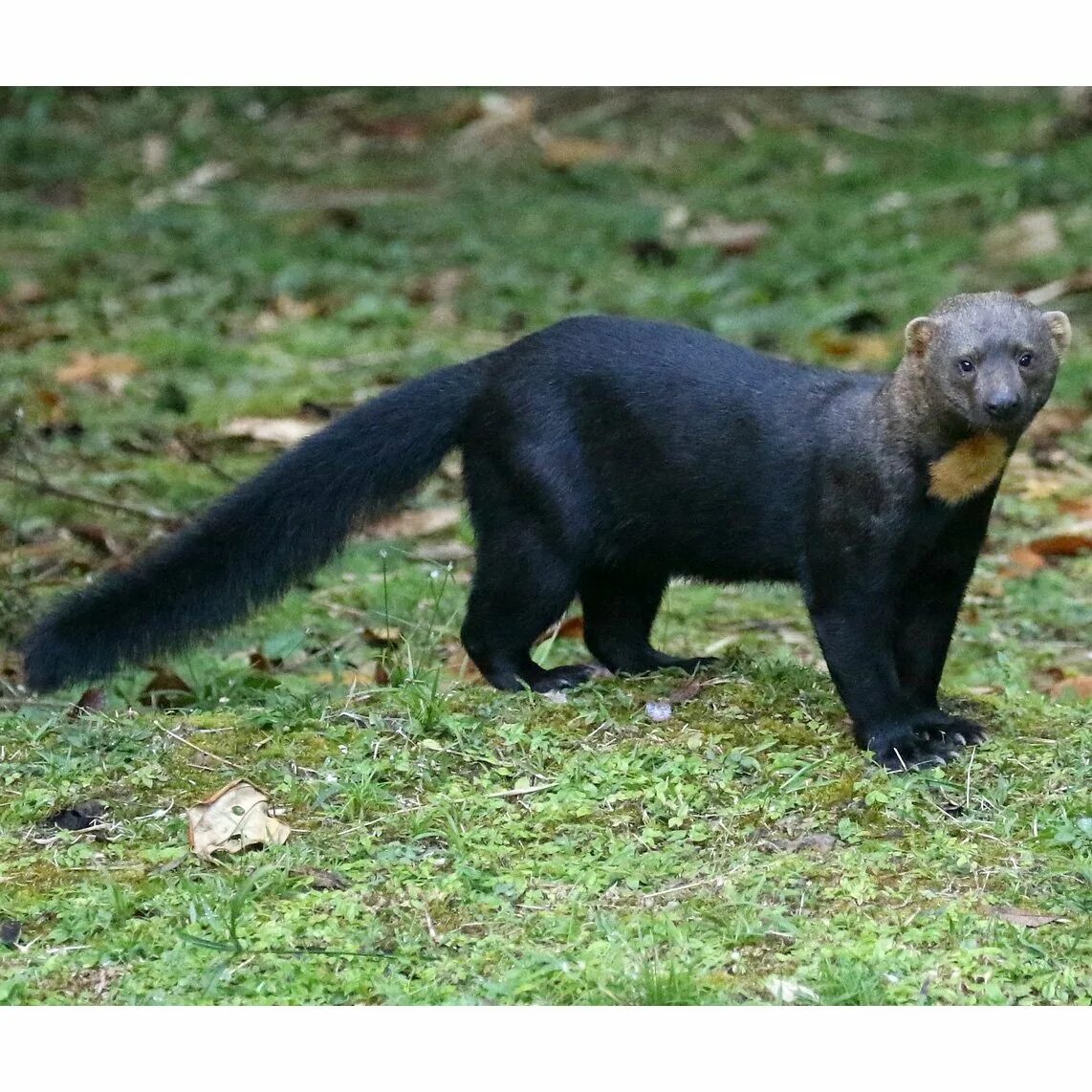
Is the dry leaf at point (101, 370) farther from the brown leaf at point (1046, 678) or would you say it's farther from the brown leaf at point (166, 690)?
the brown leaf at point (1046, 678)

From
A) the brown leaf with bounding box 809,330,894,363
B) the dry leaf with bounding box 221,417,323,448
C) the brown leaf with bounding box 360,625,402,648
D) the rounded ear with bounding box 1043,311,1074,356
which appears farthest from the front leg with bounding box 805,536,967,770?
the brown leaf with bounding box 809,330,894,363

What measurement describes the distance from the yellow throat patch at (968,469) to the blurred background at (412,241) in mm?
3637

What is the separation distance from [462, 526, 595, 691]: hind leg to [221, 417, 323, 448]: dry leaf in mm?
3295

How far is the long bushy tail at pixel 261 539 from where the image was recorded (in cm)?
565

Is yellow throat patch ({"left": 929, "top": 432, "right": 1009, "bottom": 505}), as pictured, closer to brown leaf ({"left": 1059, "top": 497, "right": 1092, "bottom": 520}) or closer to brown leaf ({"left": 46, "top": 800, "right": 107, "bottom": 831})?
brown leaf ({"left": 46, "top": 800, "right": 107, "bottom": 831})

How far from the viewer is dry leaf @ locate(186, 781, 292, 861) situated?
4.76m

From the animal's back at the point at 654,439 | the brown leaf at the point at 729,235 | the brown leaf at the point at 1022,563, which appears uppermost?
the animal's back at the point at 654,439

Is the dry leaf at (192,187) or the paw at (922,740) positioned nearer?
the paw at (922,740)

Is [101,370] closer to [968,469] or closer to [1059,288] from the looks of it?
[1059,288]

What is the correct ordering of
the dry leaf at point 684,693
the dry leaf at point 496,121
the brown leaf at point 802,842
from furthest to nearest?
the dry leaf at point 496,121 < the dry leaf at point 684,693 < the brown leaf at point 802,842

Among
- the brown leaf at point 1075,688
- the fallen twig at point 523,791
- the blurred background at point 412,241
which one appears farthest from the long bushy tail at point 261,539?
Answer: the brown leaf at point 1075,688

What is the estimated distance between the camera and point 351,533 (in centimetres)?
615

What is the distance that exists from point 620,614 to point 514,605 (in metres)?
0.51

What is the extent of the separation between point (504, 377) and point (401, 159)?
8749 millimetres
